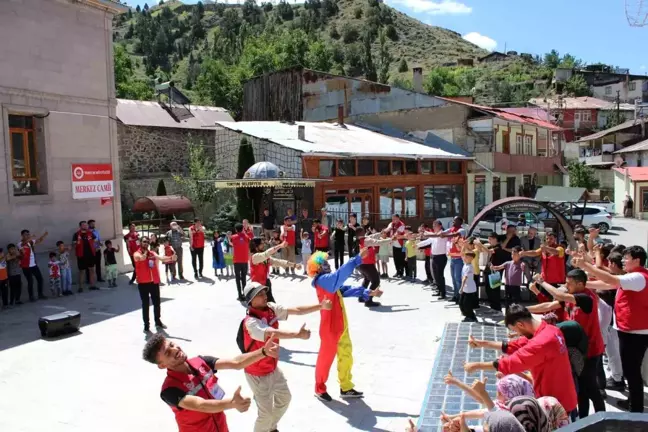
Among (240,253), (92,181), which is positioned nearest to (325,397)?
(240,253)

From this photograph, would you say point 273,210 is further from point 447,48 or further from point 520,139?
point 447,48

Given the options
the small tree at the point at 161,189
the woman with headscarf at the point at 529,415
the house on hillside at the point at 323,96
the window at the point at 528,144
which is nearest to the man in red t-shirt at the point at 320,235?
the woman with headscarf at the point at 529,415

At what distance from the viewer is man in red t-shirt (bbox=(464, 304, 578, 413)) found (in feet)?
13.9

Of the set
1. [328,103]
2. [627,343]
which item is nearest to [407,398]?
[627,343]

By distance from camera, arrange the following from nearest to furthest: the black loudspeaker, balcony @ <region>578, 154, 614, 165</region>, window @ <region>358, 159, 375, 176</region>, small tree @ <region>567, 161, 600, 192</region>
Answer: the black loudspeaker < window @ <region>358, 159, 375, 176</region> < small tree @ <region>567, 161, 600, 192</region> < balcony @ <region>578, 154, 614, 165</region>

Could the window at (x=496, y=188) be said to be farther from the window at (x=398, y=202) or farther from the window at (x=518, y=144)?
the window at (x=398, y=202)

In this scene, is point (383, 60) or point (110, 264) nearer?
point (110, 264)

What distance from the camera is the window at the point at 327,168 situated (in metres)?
21.6

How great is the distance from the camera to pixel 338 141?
24516 millimetres

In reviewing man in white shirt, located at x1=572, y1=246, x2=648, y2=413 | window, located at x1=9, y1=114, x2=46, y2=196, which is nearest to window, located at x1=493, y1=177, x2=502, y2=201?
window, located at x1=9, y1=114, x2=46, y2=196

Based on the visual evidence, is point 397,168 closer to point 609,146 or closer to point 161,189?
point 161,189

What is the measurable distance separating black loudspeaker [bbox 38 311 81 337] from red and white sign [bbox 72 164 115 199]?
5447mm

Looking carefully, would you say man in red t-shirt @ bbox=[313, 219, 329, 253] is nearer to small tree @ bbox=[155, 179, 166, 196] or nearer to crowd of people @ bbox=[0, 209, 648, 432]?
crowd of people @ bbox=[0, 209, 648, 432]

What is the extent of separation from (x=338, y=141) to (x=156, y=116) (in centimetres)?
1515
